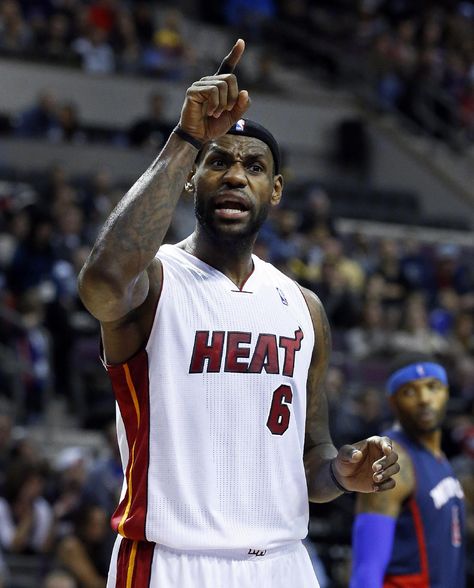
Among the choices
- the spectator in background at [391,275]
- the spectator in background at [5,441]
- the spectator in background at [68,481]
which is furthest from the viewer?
the spectator in background at [391,275]

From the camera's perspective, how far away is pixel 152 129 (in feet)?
54.6

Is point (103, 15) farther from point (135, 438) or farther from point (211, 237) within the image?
point (135, 438)

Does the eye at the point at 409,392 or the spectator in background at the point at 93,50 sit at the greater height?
the spectator in background at the point at 93,50

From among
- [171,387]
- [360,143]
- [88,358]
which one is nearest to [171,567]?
[171,387]

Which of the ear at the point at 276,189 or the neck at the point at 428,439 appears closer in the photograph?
the ear at the point at 276,189

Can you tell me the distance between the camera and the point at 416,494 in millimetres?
5352

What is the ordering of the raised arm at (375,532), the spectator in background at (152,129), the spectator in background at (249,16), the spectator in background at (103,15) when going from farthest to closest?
the spectator in background at (249,16) → the spectator in background at (103,15) → the spectator in background at (152,129) → the raised arm at (375,532)

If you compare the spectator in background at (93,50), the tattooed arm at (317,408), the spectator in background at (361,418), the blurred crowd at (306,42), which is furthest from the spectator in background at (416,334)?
the tattooed arm at (317,408)

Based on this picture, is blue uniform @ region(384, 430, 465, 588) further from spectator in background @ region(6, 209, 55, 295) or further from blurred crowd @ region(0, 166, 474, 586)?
spectator in background @ region(6, 209, 55, 295)

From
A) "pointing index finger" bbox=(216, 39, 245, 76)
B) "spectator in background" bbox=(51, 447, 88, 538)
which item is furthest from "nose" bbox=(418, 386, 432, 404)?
"spectator in background" bbox=(51, 447, 88, 538)

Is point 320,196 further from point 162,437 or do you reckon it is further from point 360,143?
point 162,437

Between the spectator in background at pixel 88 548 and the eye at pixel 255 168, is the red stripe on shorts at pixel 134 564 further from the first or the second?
the spectator in background at pixel 88 548

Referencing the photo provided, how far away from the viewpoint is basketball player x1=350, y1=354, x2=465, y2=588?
5180mm

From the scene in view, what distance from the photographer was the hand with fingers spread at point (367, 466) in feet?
12.0
